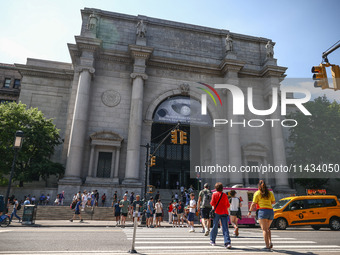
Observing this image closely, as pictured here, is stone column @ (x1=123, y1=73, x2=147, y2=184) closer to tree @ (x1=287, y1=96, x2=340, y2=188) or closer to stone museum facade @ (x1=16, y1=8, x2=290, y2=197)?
stone museum facade @ (x1=16, y1=8, x2=290, y2=197)

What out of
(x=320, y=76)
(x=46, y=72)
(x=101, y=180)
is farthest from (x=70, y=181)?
(x=320, y=76)

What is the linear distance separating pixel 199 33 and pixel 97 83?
15455 mm

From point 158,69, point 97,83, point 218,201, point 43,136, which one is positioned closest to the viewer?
point 218,201

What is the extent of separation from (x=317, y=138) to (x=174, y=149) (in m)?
18.1

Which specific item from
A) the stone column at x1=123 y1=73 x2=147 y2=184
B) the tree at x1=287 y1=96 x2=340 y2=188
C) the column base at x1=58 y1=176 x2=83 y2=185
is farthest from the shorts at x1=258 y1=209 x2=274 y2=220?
the tree at x1=287 y1=96 x2=340 y2=188

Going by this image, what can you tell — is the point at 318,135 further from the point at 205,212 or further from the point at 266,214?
the point at 266,214

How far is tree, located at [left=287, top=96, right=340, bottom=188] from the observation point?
2944cm

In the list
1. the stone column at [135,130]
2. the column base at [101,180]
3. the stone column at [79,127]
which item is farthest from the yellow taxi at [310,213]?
the stone column at [79,127]

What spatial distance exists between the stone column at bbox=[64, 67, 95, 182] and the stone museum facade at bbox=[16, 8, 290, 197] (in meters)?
0.10

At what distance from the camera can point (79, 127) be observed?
2589cm

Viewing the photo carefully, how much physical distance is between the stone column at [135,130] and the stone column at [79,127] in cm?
467

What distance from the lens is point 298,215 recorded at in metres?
15.7

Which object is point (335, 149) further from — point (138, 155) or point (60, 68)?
point (60, 68)

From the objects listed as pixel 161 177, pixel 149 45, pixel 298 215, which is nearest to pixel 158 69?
pixel 149 45
